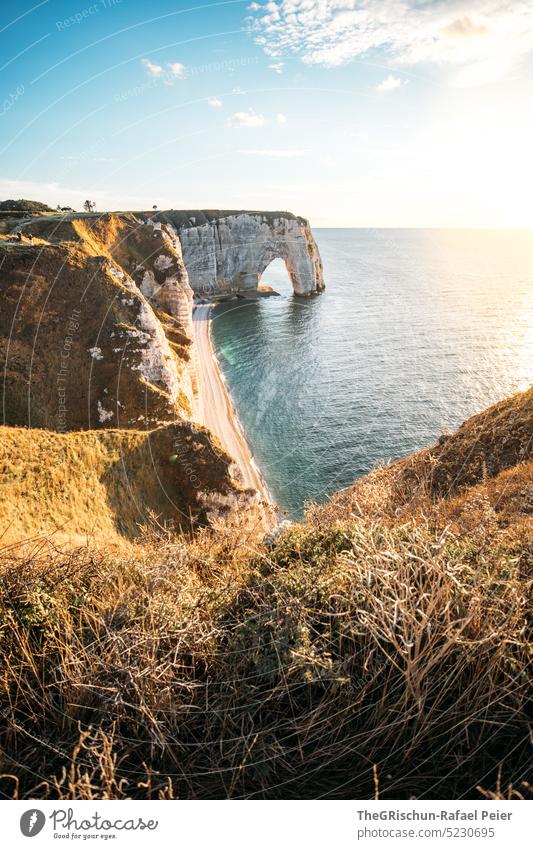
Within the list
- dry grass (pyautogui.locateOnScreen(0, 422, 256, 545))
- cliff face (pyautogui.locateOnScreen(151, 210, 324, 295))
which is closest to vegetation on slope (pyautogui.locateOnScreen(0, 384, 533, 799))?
dry grass (pyautogui.locateOnScreen(0, 422, 256, 545))

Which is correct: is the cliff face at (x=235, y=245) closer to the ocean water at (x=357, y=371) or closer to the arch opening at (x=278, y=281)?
the arch opening at (x=278, y=281)

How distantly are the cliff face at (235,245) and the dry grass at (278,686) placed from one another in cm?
12147

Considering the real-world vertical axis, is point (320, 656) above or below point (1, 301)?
below

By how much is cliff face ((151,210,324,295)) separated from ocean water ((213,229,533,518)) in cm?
966

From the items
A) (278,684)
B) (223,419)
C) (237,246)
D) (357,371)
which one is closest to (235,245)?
(237,246)

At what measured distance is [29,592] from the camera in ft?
17.4

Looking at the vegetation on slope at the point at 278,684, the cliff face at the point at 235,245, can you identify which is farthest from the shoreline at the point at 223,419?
the cliff face at the point at 235,245

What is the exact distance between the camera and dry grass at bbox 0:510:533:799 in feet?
12.7

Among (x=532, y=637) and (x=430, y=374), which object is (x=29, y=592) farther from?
(x=430, y=374)

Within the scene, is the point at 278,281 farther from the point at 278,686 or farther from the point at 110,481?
the point at 278,686

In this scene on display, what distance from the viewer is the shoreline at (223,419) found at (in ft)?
137

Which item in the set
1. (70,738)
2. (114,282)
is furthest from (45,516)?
(114,282)

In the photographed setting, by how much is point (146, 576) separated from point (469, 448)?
19.4 m
